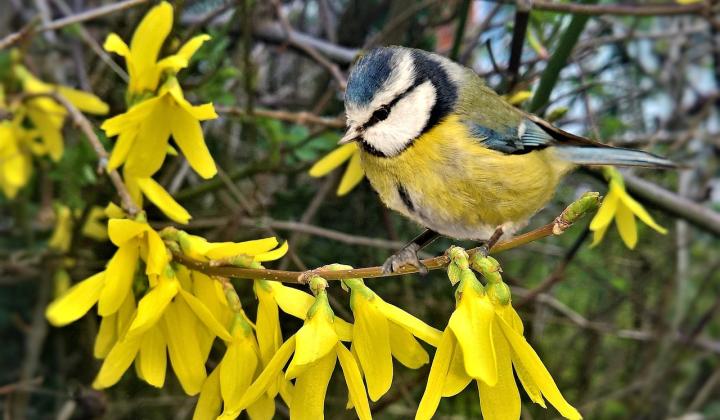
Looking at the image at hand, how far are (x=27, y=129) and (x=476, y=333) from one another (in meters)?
1.23

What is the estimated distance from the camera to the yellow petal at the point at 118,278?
2.87 feet

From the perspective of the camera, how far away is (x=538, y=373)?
778 millimetres

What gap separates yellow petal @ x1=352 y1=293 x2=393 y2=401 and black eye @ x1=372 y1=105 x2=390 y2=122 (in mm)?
410

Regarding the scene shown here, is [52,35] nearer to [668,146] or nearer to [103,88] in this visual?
[103,88]

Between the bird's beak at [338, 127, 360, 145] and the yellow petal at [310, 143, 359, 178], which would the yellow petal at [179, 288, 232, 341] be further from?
the yellow petal at [310, 143, 359, 178]

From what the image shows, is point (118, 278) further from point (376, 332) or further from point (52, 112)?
point (52, 112)

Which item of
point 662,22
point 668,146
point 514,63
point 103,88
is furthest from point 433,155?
point 662,22

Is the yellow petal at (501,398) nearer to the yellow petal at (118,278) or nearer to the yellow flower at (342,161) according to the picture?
the yellow petal at (118,278)

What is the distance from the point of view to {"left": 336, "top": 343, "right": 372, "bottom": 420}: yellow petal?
0.79 metres

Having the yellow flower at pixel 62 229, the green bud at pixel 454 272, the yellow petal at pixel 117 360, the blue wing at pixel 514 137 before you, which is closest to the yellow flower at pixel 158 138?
the yellow petal at pixel 117 360

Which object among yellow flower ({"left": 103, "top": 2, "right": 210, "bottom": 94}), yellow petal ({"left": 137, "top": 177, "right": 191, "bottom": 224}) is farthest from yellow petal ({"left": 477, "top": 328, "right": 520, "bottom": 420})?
yellow flower ({"left": 103, "top": 2, "right": 210, "bottom": 94})

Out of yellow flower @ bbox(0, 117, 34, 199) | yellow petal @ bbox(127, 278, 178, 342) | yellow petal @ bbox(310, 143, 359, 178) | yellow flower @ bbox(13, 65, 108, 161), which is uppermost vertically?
yellow petal @ bbox(127, 278, 178, 342)

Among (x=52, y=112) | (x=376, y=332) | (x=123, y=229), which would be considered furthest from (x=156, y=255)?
(x=52, y=112)

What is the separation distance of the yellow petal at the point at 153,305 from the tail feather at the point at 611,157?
0.74m
